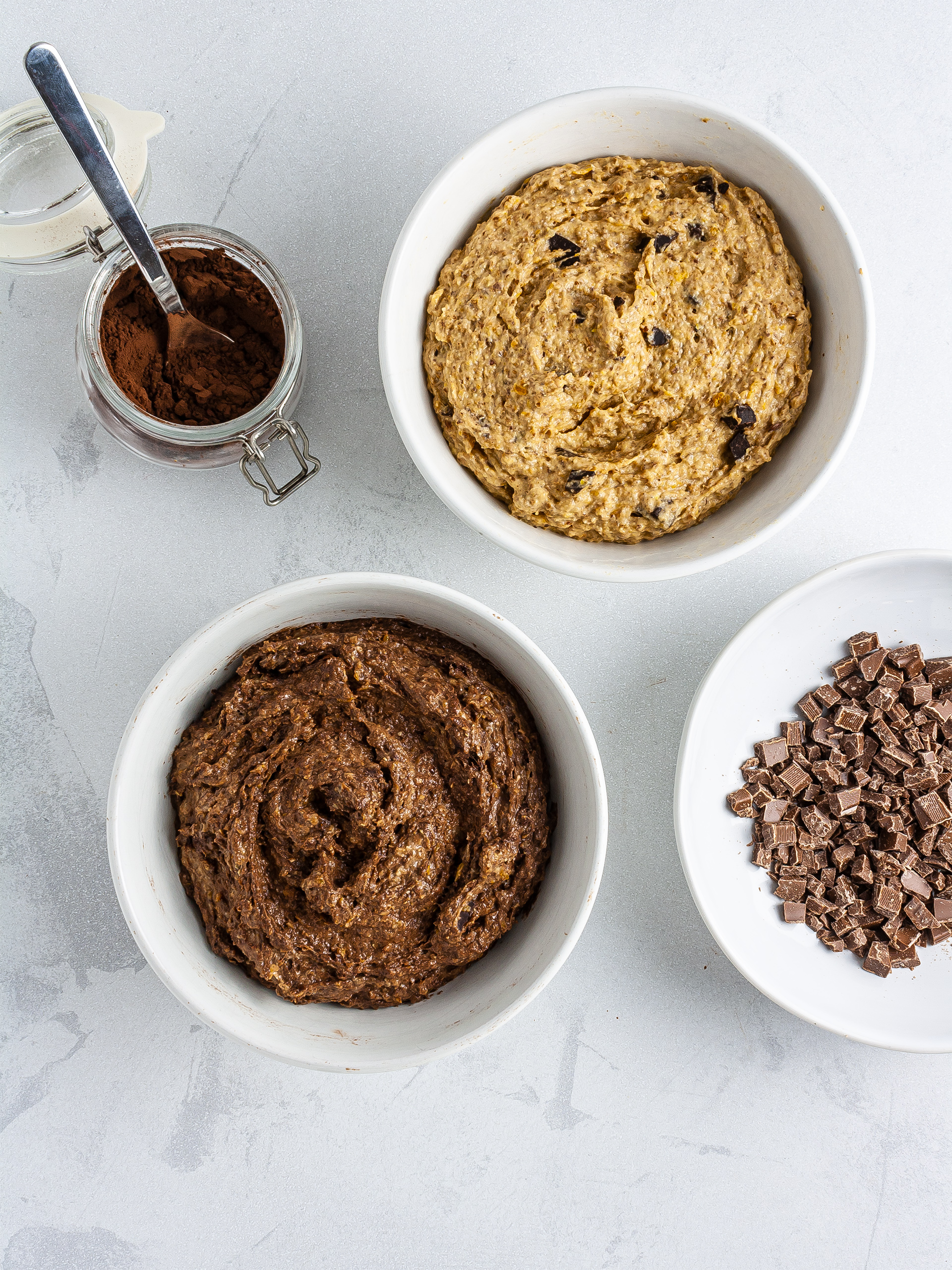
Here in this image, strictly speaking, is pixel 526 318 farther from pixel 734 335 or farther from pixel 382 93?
pixel 382 93

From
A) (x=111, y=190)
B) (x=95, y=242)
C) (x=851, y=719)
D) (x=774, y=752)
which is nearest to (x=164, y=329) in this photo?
(x=95, y=242)

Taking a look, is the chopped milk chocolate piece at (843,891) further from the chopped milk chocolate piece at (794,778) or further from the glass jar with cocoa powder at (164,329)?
the glass jar with cocoa powder at (164,329)

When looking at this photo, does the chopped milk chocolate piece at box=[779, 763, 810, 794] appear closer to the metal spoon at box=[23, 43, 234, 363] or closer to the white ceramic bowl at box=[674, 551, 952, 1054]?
the white ceramic bowl at box=[674, 551, 952, 1054]

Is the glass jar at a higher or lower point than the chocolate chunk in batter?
higher

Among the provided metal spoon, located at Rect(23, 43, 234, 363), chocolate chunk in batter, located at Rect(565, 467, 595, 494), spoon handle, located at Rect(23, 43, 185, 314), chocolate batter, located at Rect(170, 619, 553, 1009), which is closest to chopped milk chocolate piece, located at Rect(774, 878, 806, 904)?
chocolate batter, located at Rect(170, 619, 553, 1009)

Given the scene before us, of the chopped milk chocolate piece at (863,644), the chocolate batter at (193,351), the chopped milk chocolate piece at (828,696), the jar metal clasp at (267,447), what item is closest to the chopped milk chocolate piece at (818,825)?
the chopped milk chocolate piece at (828,696)

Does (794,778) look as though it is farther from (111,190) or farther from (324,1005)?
(111,190)
